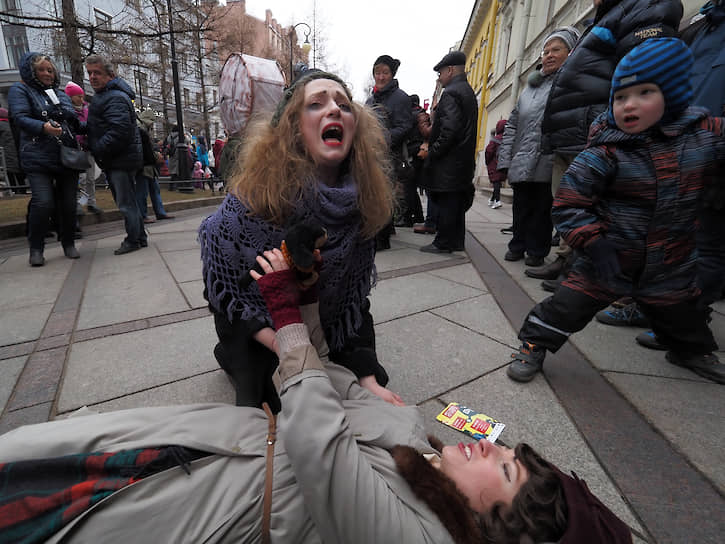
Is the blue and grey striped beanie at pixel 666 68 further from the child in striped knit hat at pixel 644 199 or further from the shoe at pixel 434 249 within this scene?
the shoe at pixel 434 249

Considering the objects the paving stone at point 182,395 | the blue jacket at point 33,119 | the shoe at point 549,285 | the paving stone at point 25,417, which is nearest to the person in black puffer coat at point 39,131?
the blue jacket at point 33,119

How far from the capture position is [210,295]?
162cm

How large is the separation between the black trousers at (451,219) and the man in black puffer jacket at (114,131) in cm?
368

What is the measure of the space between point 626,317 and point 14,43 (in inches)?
1187

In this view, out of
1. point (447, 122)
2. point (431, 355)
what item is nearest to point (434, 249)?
point (447, 122)

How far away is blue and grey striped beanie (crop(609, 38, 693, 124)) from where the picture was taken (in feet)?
5.96

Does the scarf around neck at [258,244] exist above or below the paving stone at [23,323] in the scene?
above

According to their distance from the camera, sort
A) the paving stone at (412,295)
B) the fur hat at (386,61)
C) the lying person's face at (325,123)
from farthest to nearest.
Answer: the fur hat at (386,61) → the paving stone at (412,295) → the lying person's face at (325,123)

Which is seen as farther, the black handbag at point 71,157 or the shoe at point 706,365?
the black handbag at point 71,157

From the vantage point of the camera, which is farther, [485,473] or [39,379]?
[39,379]

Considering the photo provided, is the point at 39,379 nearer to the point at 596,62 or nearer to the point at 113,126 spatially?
the point at 113,126

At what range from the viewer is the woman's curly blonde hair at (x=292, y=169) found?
62.5 inches

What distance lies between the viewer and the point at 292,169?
5.38 ft

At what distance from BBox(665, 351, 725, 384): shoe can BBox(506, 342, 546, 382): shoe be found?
80 centimetres
